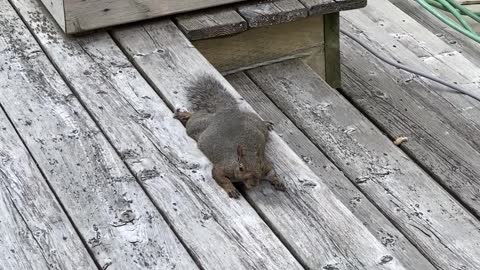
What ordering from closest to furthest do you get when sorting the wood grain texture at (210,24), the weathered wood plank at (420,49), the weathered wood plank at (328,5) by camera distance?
the wood grain texture at (210,24), the weathered wood plank at (328,5), the weathered wood plank at (420,49)

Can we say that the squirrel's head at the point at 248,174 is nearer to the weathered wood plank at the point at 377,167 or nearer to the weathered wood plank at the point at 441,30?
the weathered wood plank at the point at 377,167

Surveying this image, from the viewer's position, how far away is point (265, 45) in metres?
3.48

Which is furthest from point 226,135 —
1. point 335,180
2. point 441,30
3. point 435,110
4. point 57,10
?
point 441,30

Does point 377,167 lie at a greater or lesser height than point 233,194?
lesser

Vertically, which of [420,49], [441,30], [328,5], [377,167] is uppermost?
[328,5]

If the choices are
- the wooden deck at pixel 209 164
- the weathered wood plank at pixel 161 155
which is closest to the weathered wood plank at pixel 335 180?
the wooden deck at pixel 209 164

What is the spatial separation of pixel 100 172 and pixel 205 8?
1.00m

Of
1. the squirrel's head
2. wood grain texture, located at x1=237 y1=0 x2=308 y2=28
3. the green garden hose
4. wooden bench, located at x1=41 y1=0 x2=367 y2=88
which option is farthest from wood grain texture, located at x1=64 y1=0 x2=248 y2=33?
the green garden hose

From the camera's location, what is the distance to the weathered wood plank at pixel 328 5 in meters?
3.34

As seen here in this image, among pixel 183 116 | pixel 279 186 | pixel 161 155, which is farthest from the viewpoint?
pixel 183 116

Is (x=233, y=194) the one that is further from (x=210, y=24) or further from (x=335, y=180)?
(x=210, y=24)

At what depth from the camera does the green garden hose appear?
422 centimetres

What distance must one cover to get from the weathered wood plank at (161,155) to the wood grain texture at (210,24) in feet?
0.62

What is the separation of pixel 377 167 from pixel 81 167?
110cm
